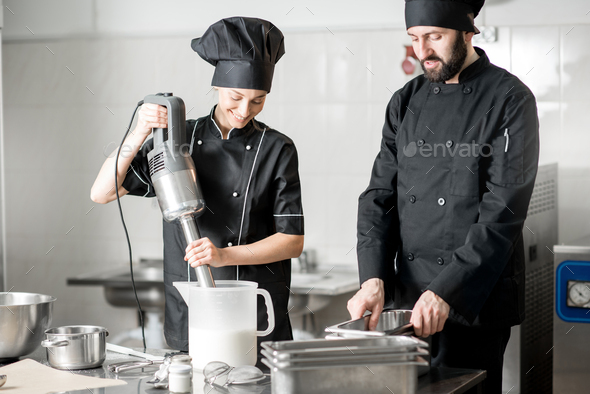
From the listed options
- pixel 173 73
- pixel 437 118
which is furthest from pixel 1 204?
pixel 437 118

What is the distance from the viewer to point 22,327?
1.46m

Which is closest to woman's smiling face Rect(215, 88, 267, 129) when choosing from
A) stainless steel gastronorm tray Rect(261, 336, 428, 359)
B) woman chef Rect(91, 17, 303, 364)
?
woman chef Rect(91, 17, 303, 364)

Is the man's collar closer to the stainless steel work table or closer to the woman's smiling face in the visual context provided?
the woman's smiling face

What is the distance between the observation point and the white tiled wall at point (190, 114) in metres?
2.77

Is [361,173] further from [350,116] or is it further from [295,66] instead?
[295,66]

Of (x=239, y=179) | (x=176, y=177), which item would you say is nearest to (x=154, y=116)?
(x=176, y=177)

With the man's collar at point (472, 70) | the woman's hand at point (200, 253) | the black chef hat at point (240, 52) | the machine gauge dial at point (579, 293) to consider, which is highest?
the black chef hat at point (240, 52)

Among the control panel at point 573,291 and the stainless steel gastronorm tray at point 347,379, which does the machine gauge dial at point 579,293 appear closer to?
the control panel at point 573,291

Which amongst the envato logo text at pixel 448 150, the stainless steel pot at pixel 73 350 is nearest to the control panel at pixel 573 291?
the envato logo text at pixel 448 150

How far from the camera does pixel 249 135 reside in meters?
1.80

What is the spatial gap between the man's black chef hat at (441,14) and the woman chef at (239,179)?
0.38 metres

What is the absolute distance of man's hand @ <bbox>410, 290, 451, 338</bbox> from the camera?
130 centimetres

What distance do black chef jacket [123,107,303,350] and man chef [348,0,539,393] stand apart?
9.0 inches

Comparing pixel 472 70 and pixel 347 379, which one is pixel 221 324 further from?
pixel 472 70
